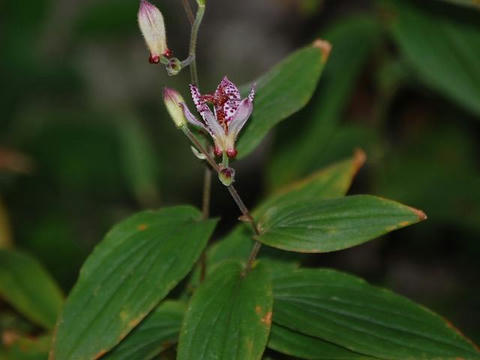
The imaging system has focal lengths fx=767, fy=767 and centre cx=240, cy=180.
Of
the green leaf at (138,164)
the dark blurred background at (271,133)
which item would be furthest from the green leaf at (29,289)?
the green leaf at (138,164)

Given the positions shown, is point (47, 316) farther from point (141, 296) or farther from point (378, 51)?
point (378, 51)

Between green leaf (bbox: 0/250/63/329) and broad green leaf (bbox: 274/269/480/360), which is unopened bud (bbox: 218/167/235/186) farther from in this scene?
green leaf (bbox: 0/250/63/329)

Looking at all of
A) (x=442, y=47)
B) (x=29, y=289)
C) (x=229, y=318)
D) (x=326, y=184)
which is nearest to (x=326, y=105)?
(x=442, y=47)

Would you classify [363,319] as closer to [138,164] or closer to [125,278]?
[125,278]

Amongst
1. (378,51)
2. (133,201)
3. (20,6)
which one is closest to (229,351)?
(378,51)

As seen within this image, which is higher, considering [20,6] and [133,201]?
[20,6]

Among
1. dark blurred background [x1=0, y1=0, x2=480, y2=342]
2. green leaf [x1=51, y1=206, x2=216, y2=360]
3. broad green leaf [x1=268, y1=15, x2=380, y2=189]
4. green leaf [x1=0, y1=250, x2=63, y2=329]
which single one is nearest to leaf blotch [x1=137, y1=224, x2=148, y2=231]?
green leaf [x1=51, y1=206, x2=216, y2=360]

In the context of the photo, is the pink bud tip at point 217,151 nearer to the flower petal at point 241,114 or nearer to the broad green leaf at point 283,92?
the flower petal at point 241,114
